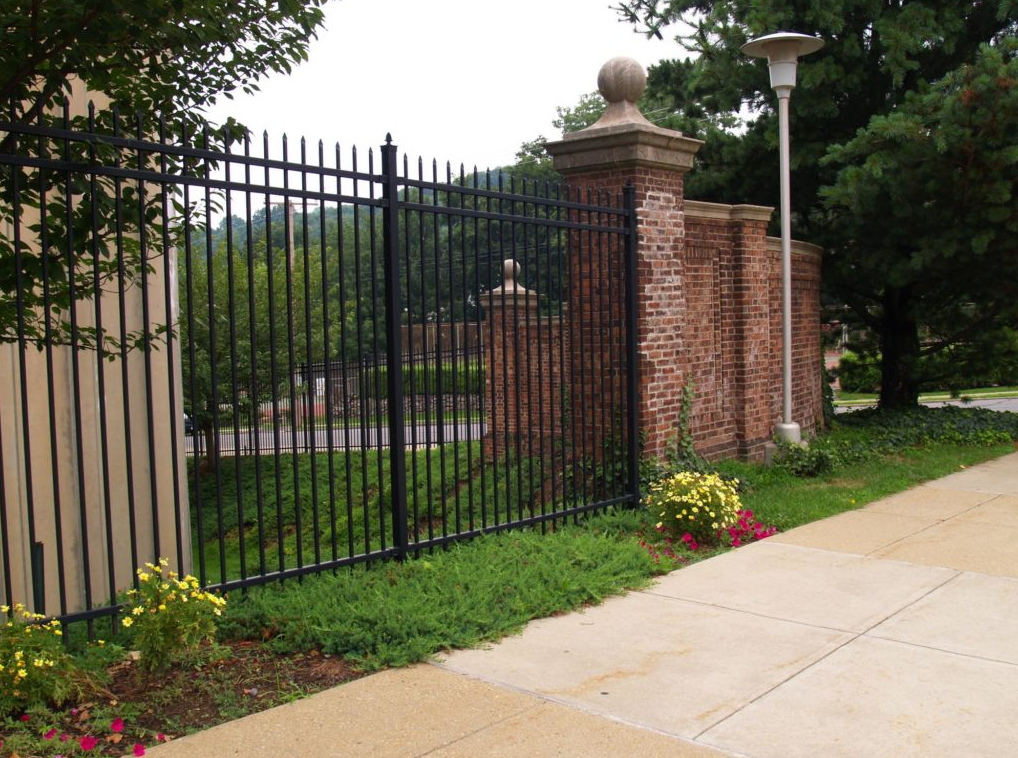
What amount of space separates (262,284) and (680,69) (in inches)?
333

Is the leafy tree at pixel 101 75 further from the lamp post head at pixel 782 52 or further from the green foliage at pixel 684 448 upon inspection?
the lamp post head at pixel 782 52

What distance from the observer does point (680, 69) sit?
1534 cm

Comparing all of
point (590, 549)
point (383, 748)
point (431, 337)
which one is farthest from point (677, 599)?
point (431, 337)

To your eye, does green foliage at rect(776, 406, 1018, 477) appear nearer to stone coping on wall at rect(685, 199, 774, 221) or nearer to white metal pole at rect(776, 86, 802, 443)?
white metal pole at rect(776, 86, 802, 443)

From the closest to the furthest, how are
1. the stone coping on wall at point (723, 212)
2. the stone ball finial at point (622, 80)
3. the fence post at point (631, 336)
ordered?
1. the fence post at point (631, 336)
2. the stone ball finial at point (622, 80)
3. the stone coping on wall at point (723, 212)

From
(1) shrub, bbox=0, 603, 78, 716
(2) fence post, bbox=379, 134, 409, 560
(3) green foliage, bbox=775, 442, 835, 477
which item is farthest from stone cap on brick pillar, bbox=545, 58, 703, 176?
(1) shrub, bbox=0, 603, 78, 716

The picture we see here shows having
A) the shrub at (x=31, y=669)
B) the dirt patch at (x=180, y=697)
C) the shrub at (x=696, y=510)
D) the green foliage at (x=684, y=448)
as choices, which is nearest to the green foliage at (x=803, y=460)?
the green foliage at (x=684, y=448)

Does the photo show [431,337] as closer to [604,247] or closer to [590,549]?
[604,247]

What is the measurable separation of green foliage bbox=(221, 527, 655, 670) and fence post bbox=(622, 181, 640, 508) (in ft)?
4.72

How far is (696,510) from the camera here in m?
6.79

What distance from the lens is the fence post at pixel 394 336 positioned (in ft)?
18.8

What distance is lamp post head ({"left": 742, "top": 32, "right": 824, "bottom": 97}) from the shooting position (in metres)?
9.52

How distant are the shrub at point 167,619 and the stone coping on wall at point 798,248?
796cm

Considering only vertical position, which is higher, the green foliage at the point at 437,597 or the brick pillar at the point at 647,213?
the brick pillar at the point at 647,213
